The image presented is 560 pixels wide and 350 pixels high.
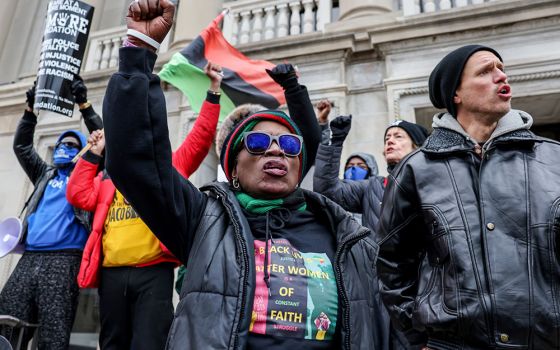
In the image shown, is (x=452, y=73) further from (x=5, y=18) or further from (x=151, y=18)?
(x=5, y=18)

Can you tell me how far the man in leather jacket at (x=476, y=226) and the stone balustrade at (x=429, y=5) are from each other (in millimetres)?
5146

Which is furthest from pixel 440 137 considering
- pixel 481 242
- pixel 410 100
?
pixel 410 100

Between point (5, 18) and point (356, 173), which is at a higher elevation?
point (5, 18)

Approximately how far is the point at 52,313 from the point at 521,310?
11.8ft

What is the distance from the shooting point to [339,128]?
3.27 meters

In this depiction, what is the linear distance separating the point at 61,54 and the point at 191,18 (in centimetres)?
375

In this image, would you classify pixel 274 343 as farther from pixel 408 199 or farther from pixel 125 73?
pixel 125 73

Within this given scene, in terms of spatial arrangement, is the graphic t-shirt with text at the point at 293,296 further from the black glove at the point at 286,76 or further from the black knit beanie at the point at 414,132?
the black knit beanie at the point at 414,132

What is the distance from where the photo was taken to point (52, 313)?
11.5ft

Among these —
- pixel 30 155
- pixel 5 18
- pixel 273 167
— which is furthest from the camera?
pixel 5 18

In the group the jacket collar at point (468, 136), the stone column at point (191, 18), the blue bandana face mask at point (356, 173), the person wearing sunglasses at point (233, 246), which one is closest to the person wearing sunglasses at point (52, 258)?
the person wearing sunglasses at point (233, 246)

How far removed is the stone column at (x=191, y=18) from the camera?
27.1 feet

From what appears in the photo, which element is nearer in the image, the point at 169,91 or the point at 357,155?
the point at 357,155

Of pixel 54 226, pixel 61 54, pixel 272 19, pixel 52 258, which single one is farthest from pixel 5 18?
pixel 52 258
